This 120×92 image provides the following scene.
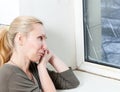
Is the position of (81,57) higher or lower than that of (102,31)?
lower

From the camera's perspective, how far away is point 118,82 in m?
1.61

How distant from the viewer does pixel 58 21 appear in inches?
65.9

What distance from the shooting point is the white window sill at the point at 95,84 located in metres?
1.51

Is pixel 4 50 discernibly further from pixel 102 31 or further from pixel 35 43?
pixel 102 31

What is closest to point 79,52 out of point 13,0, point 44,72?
point 44,72

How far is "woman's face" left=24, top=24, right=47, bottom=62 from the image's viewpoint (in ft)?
4.30

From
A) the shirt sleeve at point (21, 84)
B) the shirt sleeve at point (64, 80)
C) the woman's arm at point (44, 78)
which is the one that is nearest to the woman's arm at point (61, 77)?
the shirt sleeve at point (64, 80)

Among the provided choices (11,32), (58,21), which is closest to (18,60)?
(11,32)

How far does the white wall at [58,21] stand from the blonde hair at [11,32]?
0.48 feet

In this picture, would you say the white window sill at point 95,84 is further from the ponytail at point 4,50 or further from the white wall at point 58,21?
the ponytail at point 4,50

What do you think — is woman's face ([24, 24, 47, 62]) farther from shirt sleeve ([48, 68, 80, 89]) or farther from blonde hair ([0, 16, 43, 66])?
shirt sleeve ([48, 68, 80, 89])

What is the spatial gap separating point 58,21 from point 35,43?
0.39 meters

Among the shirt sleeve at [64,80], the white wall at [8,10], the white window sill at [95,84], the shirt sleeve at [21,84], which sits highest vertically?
the white wall at [8,10]

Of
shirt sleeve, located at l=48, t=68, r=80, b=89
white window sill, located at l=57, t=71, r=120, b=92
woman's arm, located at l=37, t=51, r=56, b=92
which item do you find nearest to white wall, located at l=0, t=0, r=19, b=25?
woman's arm, located at l=37, t=51, r=56, b=92
